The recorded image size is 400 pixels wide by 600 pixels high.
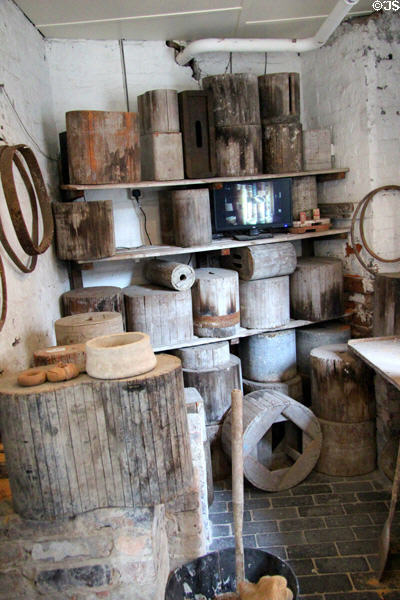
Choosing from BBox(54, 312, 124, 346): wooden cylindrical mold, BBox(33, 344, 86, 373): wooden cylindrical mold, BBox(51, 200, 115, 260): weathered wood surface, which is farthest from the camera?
BBox(51, 200, 115, 260): weathered wood surface

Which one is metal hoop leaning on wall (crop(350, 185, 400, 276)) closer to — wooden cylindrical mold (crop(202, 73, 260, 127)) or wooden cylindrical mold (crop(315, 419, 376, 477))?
wooden cylindrical mold (crop(202, 73, 260, 127))

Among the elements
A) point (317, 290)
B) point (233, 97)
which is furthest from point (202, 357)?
point (233, 97)

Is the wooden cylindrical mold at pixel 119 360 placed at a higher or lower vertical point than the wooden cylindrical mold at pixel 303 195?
lower

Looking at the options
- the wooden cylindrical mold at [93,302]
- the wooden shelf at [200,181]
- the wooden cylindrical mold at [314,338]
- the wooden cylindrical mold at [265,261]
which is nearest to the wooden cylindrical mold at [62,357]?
the wooden cylindrical mold at [93,302]

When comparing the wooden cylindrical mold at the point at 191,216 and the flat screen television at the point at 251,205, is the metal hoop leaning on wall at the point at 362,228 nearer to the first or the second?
the flat screen television at the point at 251,205

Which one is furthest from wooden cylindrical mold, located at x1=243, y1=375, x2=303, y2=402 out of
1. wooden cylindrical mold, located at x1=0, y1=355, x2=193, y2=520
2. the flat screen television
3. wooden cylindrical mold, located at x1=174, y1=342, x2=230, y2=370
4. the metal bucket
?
wooden cylindrical mold, located at x1=0, y1=355, x2=193, y2=520

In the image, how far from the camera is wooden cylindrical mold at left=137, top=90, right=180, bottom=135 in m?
4.02

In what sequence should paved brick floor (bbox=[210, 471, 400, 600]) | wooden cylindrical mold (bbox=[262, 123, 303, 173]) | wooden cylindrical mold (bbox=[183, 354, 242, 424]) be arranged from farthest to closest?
wooden cylindrical mold (bbox=[262, 123, 303, 173]) → wooden cylindrical mold (bbox=[183, 354, 242, 424]) → paved brick floor (bbox=[210, 471, 400, 600])

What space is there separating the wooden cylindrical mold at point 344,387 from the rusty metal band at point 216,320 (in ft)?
2.37

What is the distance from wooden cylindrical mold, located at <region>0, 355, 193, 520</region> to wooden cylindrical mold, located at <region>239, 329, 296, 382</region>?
2.65 metres

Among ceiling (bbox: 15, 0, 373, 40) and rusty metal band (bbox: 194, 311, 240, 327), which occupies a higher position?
ceiling (bbox: 15, 0, 373, 40)

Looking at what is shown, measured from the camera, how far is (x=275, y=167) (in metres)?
4.50

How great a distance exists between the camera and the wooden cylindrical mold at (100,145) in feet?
12.0

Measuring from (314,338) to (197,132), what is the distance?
6.56 ft
